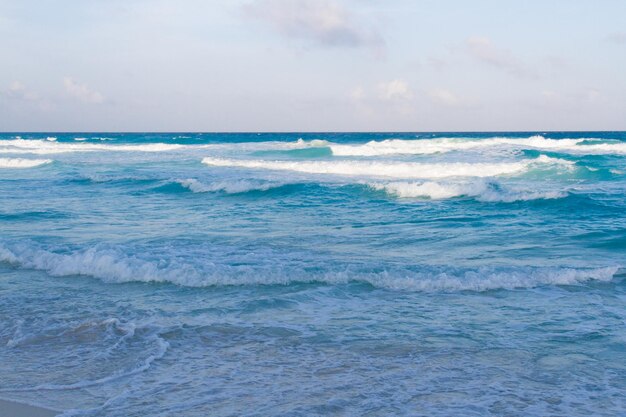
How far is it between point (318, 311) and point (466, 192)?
39.7 feet

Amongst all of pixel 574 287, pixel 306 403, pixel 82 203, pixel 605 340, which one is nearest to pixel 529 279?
pixel 574 287

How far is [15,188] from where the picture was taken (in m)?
22.2

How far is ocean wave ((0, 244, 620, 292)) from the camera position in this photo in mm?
7957

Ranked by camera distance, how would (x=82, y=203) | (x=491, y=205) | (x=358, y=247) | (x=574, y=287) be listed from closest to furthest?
(x=574, y=287), (x=358, y=247), (x=491, y=205), (x=82, y=203)

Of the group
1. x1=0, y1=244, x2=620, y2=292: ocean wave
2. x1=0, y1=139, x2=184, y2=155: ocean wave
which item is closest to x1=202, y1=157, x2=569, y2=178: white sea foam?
x1=0, y1=244, x2=620, y2=292: ocean wave

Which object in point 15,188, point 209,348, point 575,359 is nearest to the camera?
point 575,359

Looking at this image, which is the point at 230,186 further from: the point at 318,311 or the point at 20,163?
the point at 20,163

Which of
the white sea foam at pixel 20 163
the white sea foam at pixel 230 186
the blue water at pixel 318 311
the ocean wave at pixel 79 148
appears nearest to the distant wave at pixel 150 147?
the ocean wave at pixel 79 148

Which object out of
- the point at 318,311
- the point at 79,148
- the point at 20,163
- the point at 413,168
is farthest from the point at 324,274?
the point at 79,148

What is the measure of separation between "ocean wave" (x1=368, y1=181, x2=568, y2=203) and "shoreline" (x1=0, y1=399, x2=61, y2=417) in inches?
541

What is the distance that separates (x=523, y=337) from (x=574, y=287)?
7.44 feet

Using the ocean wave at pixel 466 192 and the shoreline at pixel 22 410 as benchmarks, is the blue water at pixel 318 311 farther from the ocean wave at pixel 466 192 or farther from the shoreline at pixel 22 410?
the ocean wave at pixel 466 192

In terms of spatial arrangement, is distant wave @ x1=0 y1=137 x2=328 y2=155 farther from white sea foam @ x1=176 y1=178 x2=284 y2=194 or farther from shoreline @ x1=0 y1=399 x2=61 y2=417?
shoreline @ x1=0 y1=399 x2=61 y2=417

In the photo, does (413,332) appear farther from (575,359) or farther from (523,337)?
(575,359)
